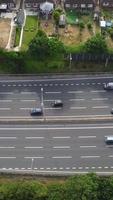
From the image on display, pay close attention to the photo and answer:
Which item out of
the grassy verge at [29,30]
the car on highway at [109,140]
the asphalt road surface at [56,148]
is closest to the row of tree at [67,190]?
the asphalt road surface at [56,148]

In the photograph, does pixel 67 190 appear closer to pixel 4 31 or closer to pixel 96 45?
pixel 96 45

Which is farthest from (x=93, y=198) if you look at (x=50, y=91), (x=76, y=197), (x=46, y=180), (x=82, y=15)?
(x=82, y=15)

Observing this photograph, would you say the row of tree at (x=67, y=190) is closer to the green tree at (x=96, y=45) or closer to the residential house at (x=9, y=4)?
the green tree at (x=96, y=45)

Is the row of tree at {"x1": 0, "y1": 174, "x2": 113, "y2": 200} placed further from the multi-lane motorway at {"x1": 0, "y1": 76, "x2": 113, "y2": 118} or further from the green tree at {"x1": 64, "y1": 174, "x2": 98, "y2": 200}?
the multi-lane motorway at {"x1": 0, "y1": 76, "x2": 113, "y2": 118}

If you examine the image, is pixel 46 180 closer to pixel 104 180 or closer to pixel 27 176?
pixel 27 176

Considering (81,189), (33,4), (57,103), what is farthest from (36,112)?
(33,4)

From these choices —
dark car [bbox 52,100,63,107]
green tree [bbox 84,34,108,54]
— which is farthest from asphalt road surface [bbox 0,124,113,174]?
green tree [bbox 84,34,108,54]

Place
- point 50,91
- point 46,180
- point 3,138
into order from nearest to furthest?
point 46,180 → point 3,138 → point 50,91
